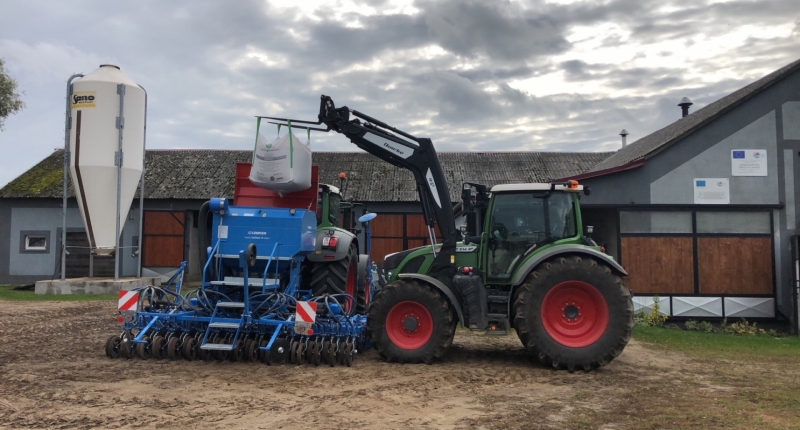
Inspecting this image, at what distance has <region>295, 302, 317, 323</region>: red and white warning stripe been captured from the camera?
6.65 meters

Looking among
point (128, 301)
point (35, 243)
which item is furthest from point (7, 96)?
point (128, 301)

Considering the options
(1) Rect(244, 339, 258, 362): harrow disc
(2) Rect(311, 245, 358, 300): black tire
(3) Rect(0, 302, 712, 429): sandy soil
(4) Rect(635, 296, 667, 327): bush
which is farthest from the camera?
(4) Rect(635, 296, 667, 327): bush

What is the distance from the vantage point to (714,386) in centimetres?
621

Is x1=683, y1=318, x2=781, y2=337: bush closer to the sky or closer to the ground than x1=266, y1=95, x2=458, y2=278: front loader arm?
closer to the ground

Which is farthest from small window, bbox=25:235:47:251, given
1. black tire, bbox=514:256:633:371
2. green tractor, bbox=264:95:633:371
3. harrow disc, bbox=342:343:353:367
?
black tire, bbox=514:256:633:371

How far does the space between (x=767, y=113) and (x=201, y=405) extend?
458 inches

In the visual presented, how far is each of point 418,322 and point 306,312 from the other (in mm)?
1404

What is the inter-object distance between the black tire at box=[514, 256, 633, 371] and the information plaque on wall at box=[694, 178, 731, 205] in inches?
232

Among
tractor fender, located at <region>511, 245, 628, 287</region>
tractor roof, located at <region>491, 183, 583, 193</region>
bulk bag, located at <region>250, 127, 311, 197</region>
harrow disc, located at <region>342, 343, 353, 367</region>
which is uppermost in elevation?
bulk bag, located at <region>250, 127, 311, 197</region>

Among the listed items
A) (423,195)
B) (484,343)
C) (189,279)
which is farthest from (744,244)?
(189,279)

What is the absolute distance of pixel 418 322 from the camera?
716 cm

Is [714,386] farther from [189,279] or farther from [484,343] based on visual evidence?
[189,279]

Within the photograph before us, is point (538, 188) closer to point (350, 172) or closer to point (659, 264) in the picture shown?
point (659, 264)

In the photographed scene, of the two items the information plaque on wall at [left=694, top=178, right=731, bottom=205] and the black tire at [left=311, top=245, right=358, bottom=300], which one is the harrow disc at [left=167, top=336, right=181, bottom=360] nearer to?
the black tire at [left=311, top=245, right=358, bottom=300]
